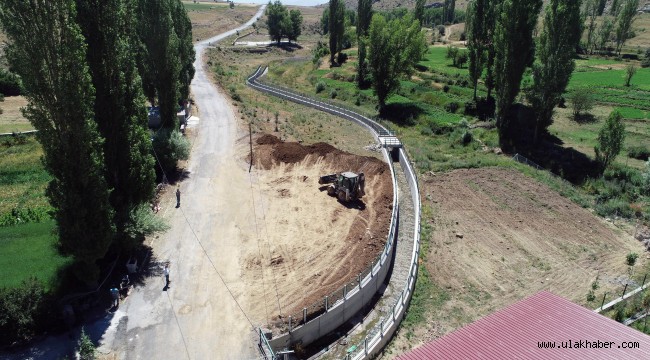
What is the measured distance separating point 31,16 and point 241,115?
3194cm

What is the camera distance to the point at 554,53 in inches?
1615

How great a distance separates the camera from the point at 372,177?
112 ft

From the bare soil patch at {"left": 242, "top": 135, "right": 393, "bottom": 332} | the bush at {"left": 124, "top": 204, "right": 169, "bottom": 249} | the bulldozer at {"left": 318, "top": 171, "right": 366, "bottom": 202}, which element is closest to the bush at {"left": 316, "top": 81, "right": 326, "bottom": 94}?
the bare soil patch at {"left": 242, "top": 135, "right": 393, "bottom": 332}

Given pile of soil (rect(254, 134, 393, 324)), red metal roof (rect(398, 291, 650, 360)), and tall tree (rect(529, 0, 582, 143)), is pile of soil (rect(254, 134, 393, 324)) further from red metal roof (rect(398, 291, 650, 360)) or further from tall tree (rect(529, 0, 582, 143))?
tall tree (rect(529, 0, 582, 143))

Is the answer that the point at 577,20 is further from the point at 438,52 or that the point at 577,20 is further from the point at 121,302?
the point at 438,52

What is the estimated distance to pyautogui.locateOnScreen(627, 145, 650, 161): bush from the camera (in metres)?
41.5

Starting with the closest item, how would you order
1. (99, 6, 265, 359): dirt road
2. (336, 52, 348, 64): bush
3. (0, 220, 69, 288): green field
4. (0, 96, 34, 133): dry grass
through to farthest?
1. (99, 6, 265, 359): dirt road
2. (0, 220, 69, 288): green field
3. (0, 96, 34, 133): dry grass
4. (336, 52, 348, 64): bush

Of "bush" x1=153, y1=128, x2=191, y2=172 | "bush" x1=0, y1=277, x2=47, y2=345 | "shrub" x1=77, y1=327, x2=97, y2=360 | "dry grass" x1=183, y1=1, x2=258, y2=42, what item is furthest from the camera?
"dry grass" x1=183, y1=1, x2=258, y2=42

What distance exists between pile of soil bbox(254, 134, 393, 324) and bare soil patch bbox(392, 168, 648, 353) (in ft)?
10.8

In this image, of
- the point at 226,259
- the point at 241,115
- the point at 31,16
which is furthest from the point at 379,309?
the point at 241,115

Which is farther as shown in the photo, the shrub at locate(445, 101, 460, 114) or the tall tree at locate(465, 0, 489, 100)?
the shrub at locate(445, 101, 460, 114)

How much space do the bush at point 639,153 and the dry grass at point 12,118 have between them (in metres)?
55.4

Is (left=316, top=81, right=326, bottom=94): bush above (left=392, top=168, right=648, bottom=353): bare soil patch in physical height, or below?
above

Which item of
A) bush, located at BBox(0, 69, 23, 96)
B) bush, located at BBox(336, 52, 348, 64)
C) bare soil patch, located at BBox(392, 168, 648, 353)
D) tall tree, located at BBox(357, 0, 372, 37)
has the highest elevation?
tall tree, located at BBox(357, 0, 372, 37)
